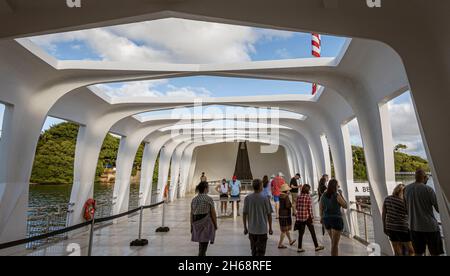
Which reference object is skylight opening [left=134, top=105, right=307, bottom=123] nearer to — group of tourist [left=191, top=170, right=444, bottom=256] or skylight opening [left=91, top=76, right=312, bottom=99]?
skylight opening [left=91, top=76, right=312, bottom=99]

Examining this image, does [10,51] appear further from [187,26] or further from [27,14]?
[187,26]

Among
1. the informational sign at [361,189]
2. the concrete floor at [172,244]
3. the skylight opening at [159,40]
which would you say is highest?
the skylight opening at [159,40]

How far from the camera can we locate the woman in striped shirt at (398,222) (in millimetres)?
4461

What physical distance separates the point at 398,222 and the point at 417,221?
0.51 meters

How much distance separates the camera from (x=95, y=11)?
14.2 feet

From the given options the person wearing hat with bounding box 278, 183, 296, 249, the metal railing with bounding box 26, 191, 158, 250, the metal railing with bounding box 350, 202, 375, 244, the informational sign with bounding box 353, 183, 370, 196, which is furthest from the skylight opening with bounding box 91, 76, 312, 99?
the person wearing hat with bounding box 278, 183, 296, 249

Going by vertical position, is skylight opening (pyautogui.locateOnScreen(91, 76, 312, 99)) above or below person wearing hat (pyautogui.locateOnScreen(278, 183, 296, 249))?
above

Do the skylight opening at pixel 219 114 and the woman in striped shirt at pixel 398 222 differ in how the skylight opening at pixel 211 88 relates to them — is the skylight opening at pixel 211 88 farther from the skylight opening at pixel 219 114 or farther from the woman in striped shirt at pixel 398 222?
the woman in striped shirt at pixel 398 222

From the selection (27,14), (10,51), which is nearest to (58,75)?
(10,51)

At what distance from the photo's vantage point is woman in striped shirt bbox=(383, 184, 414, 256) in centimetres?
446

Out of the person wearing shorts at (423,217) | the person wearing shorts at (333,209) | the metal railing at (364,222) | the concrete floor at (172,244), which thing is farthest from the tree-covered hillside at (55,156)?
the person wearing shorts at (423,217)

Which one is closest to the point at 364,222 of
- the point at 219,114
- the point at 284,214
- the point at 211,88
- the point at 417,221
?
the point at 284,214

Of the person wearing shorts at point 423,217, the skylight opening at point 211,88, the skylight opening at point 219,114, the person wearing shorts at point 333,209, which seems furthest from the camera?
the skylight opening at point 219,114

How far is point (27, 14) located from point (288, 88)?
8.09m
